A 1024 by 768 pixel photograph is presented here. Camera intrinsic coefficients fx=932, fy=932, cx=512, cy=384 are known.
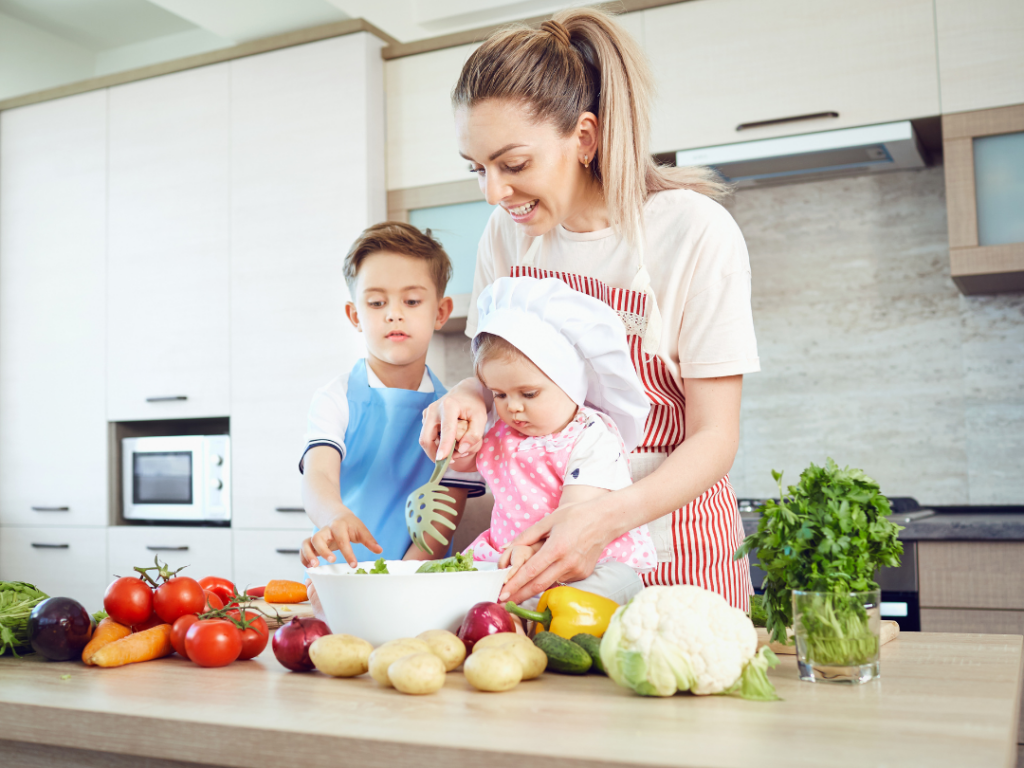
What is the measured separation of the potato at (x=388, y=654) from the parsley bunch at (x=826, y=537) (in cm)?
30

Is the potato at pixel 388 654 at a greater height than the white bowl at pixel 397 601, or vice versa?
the white bowl at pixel 397 601

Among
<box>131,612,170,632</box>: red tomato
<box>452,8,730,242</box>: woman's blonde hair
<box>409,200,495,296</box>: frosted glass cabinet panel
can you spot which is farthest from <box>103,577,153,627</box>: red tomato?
<box>409,200,495,296</box>: frosted glass cabinet panel

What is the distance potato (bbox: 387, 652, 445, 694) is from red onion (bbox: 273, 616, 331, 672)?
14 centimetres

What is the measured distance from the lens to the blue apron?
140 centimetres

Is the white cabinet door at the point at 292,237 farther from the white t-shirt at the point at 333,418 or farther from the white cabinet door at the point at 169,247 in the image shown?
the white t-shirt at the point at 333,418

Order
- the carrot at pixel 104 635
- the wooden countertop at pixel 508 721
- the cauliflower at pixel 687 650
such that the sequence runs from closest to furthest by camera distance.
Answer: the wooden countertop at pixel 508 721 < the cauliflower at pixel 687 650 < the carrot at pixel 104 635

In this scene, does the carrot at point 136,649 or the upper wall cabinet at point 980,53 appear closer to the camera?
the carrot at point 136,649

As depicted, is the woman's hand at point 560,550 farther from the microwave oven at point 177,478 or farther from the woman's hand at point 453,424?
the microwave oven at point 177,478

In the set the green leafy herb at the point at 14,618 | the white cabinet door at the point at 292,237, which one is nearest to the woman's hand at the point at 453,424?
the green leafy herb at the point at 14,618

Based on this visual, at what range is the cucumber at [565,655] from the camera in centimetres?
79

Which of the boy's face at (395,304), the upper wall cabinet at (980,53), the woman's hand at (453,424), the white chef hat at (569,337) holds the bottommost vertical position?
the woman's hand at (453,424)

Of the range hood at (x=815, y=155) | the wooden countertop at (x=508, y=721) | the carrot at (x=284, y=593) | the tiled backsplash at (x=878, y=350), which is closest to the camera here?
the wooden countertop at (x=508, y=721)

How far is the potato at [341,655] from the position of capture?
80 centimetres

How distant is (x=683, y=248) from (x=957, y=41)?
5.43 ft
